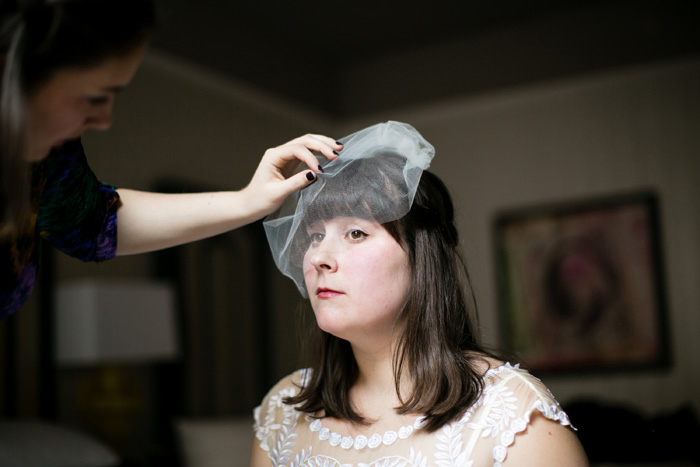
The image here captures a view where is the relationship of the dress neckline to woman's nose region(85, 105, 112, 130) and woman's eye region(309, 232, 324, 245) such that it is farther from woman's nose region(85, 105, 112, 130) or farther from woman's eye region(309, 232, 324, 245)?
woman's nose region(85, 105, 112, 130)

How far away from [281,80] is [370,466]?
4.59 metres

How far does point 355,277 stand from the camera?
1.38m

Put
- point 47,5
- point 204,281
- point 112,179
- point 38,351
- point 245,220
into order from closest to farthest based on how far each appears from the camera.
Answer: point 47,5, point 245,220, point 38,351, point 112,179, point 204,281

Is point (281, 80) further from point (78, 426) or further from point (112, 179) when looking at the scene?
point (78, 426)

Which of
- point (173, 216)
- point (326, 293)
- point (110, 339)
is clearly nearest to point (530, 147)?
point (110, 339)

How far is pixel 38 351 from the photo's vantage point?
11.4ft

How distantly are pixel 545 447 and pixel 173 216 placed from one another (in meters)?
0.78

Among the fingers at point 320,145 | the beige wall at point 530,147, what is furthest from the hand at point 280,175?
the beige wall at point 530,147

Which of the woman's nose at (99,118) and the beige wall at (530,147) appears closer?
the woman's nose at (99,118)

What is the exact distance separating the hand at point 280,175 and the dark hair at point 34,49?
49 cm

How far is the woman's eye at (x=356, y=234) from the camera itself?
1422 mm

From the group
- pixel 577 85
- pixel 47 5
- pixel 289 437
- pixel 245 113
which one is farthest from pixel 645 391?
pixel 47 5

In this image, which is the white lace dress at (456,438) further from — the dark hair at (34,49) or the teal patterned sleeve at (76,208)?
the dark hair at (34,49)

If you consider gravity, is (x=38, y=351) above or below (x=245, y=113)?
below
